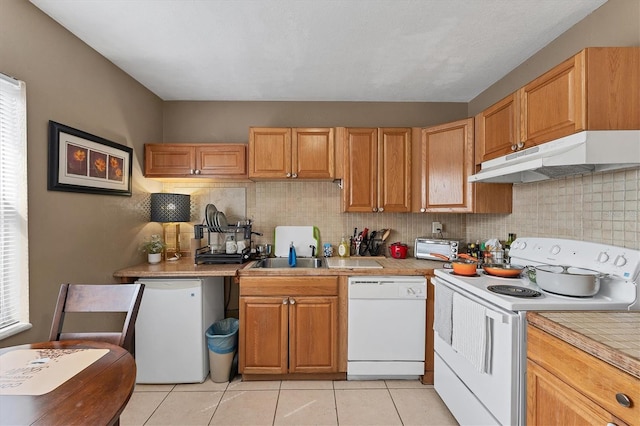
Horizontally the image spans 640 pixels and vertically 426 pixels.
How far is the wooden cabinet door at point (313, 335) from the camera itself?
234cm

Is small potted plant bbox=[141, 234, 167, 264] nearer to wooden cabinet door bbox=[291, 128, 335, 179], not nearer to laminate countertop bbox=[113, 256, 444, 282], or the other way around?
laminate countertop bbox=[113, 256, 444, 282]

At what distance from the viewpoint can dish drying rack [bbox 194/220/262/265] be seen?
8.35 feet

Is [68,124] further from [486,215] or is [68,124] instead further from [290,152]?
[486,215]

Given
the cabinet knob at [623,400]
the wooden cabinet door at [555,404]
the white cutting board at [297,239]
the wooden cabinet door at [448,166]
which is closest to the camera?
the cabinet knob at [623,400]

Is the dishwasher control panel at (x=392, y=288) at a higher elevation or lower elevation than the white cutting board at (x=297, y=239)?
lower

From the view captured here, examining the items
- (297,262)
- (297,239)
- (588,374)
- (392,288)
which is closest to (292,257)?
(297,262)

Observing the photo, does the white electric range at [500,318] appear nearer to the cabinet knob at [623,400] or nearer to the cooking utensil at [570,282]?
the cooking utensil at [570,282]

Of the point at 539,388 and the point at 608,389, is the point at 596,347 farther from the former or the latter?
the point at 539,388

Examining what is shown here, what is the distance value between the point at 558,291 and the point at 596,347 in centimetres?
56

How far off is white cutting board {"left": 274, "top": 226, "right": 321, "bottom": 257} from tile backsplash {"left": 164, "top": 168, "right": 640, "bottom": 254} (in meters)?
0.07

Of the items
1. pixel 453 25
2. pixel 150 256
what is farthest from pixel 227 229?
pixel 453 25

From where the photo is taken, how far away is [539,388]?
1261 millimetres

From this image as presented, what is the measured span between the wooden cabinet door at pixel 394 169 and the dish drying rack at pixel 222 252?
Result: 1.29 metres

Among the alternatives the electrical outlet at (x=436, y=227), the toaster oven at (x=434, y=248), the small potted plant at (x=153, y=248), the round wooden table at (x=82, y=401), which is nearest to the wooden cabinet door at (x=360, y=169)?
the toaster oven at (x=434, y=248)
